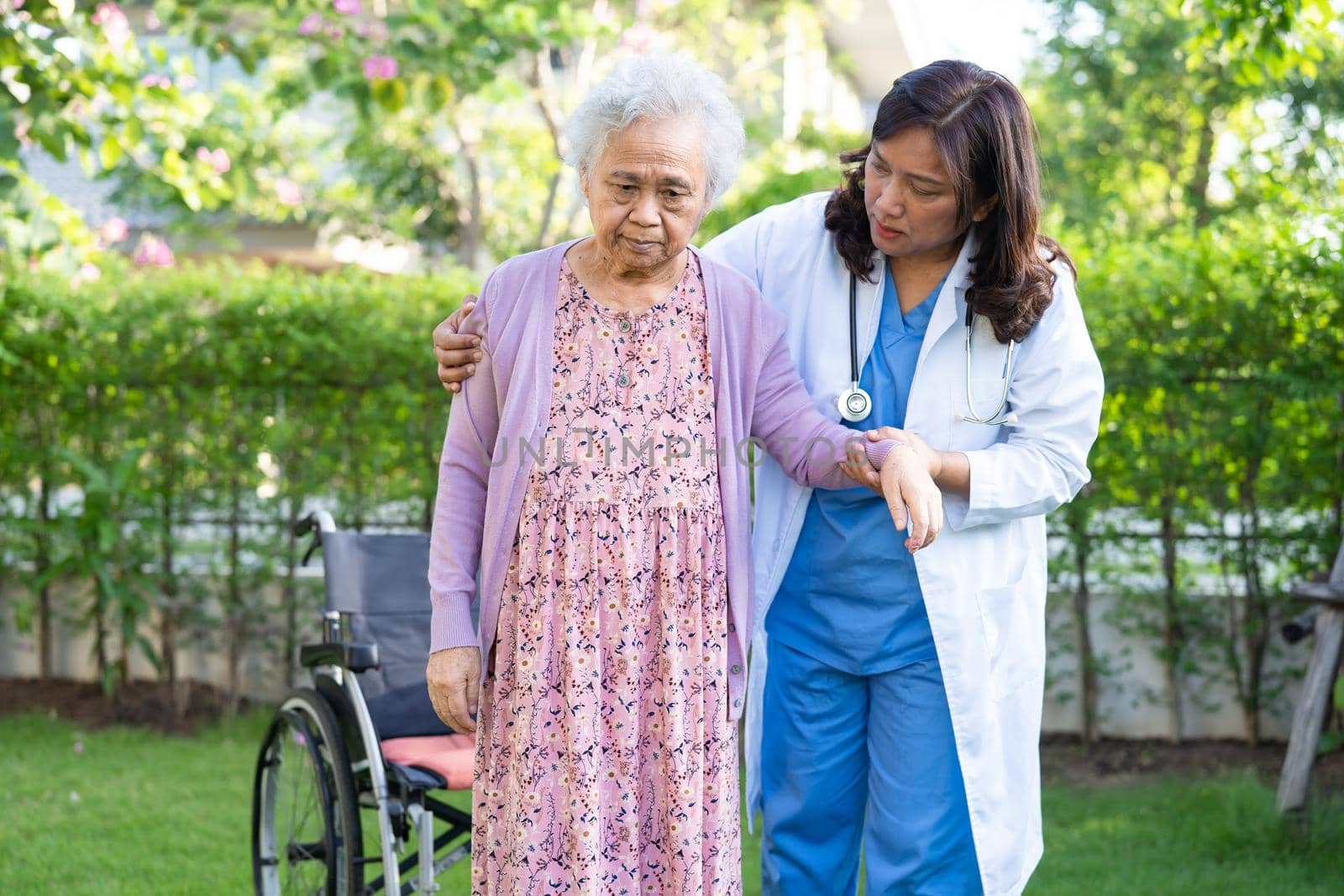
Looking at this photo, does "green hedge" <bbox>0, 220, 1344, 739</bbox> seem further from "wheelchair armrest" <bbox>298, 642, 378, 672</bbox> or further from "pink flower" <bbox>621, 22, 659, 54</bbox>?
"pink flower" <bbox>621, 22, 659, 54</bbox>

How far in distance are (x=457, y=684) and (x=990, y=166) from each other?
3.71 feet

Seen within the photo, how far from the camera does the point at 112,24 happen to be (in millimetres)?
5605

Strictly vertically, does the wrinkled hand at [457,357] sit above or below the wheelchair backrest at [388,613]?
above

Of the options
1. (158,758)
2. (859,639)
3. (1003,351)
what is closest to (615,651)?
(859,639)

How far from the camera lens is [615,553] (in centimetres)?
193

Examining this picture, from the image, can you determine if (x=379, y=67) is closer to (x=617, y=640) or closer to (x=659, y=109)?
(x=659, y=109)

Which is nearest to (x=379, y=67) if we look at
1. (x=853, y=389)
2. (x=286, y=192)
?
(x=853, y=389)

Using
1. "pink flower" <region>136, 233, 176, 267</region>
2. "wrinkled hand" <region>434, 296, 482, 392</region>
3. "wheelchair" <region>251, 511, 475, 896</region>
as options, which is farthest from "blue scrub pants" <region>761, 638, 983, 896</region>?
"pink flower" <region>136, 233, 176, 267</region>

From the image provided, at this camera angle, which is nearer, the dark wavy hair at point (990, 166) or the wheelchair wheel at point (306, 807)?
the dark wavy hair at point (990, 166)

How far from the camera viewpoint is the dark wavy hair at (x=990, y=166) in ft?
6.61

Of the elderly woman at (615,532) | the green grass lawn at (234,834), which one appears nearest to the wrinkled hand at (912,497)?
the elderly woman at (615,532)

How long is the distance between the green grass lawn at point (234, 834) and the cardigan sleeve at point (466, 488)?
1883mm

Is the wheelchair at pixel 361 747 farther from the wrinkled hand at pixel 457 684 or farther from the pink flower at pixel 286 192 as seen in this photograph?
the pink flower at pixel 286 192

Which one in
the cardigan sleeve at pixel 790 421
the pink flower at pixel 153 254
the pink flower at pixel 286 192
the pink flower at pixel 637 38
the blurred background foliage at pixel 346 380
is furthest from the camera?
the pink flower at pixel 286 192
